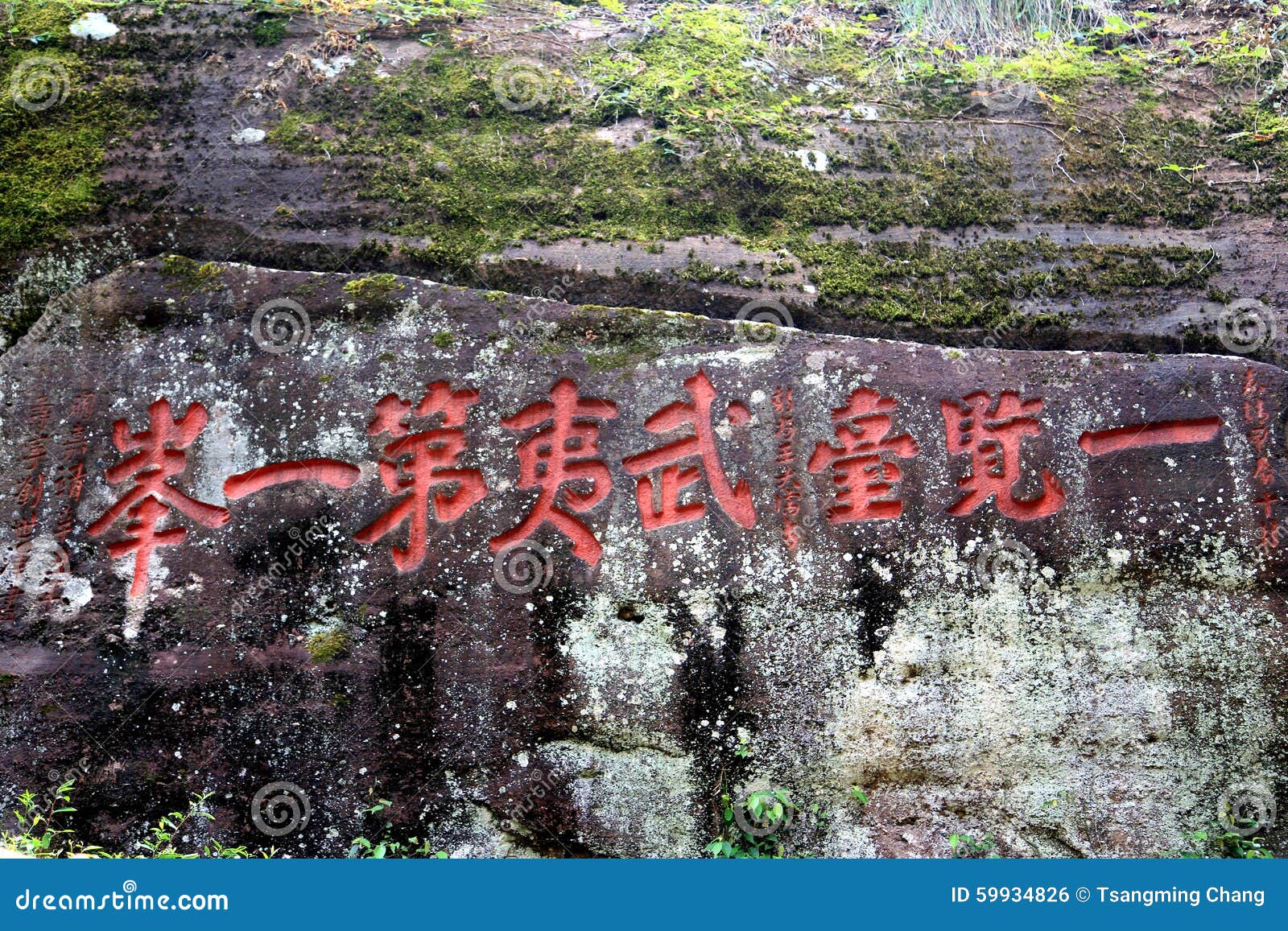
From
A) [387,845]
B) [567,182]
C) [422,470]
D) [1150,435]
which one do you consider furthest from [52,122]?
[1150,435]

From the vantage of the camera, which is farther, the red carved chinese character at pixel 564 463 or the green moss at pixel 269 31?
the green moss at pixel 269 31

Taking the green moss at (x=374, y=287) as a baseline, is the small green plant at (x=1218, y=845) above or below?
below

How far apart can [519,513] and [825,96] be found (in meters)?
3.24

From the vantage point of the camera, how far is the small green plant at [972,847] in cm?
439

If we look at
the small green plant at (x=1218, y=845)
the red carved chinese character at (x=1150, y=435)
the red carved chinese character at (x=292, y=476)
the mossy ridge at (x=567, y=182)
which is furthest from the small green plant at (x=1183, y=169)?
the red carved chinese character at (x=292, y=476)

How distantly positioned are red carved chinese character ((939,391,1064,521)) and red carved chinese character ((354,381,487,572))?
7.56 feet

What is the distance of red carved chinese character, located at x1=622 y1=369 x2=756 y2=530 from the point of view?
4.43m

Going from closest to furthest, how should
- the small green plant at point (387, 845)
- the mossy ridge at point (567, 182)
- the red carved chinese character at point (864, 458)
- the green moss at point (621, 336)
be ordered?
1. the small green plant at point (387, 845)
2. the red carved chinese character at point (864, 458)
3. the green moss at point (621, 336)
4. the mossy ridge at point (567, 182)

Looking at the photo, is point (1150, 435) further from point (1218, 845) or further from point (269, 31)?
point (269, 31)

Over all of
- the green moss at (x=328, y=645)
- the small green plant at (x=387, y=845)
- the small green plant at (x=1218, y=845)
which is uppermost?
the green moss at (x=328, y=645)

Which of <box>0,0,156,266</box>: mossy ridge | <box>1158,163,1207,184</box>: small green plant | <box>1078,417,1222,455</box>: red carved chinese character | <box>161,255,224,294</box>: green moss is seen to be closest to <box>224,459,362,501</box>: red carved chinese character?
<box>161,255,224,294</box>: green moss

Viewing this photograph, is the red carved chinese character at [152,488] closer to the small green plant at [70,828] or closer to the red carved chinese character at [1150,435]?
the small green plant at [70,828]

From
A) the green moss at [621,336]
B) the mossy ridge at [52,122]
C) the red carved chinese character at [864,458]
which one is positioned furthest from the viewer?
the mossy ridge at [52,122]

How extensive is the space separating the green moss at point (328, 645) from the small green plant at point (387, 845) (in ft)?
2.36
